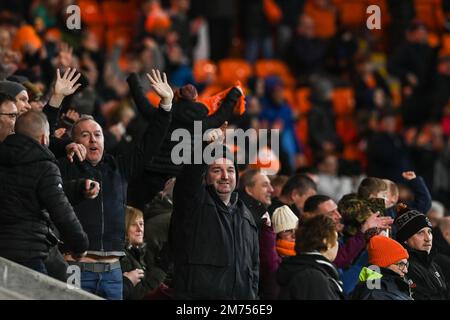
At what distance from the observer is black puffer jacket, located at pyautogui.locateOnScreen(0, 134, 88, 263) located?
8.91m

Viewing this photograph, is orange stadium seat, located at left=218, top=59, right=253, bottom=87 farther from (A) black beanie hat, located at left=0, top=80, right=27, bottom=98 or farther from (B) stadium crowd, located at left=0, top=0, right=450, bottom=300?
(A) black beanie hat, located at left=0, top=80, right=27, bottom=98

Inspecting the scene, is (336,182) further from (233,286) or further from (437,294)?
(233,286)

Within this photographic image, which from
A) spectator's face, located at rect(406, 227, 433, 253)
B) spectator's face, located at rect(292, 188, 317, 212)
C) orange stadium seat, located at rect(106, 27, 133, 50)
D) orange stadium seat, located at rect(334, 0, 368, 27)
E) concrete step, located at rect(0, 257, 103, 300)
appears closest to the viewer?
concrete step, located at rect(0, 257, 103, 300)

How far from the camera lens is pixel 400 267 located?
9.73 m

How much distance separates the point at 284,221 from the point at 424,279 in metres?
1.13

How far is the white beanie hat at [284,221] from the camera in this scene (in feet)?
34.7

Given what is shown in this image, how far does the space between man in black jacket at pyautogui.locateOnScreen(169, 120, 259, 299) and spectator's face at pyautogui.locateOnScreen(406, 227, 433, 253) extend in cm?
149

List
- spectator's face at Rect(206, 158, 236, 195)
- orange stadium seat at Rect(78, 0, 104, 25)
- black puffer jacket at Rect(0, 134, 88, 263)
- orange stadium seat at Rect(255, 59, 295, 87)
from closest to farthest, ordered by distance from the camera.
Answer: black puffer jacket at Rect(0, 134, 88, 263) → spectator's face at Rect(206, 158, 236, 195) → orange stadium seat at Rect(255, 59, 295, 87) → orange stadium seat at Rect(78, 0, 104, 25)

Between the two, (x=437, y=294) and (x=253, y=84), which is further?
(x=253, y=84)

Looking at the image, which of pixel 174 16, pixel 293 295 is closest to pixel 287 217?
pixel 293 295

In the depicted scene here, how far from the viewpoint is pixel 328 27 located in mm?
21375

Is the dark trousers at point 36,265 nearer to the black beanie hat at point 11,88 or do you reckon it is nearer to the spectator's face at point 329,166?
the black beanie hat at point 11,88

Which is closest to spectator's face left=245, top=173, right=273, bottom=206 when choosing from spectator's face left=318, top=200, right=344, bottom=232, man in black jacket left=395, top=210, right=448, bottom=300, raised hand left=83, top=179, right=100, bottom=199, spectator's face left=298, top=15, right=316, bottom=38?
spectator's face left=318, top=200, right=344, bottom=232
